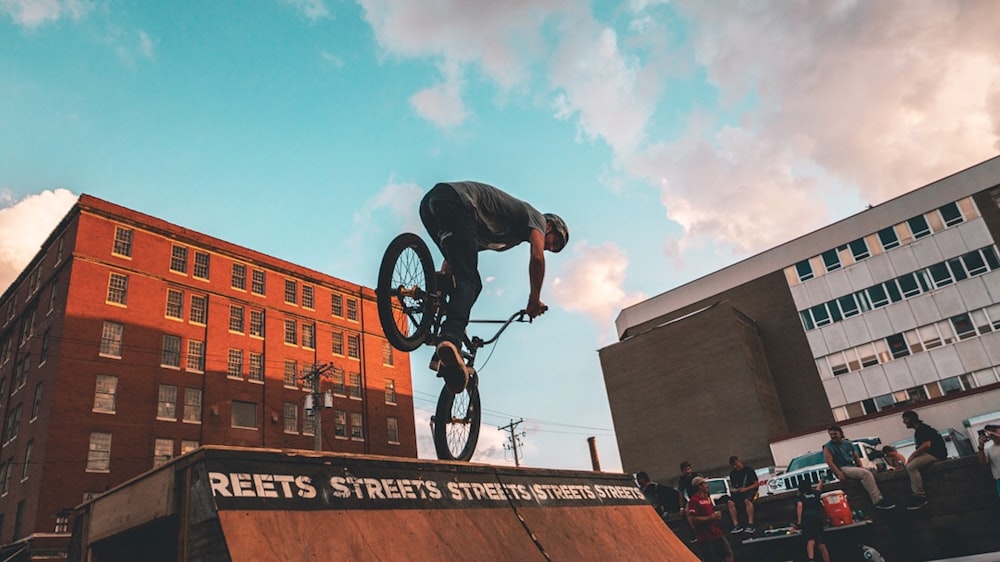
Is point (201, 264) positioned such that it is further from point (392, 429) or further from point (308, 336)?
point (392, 429)

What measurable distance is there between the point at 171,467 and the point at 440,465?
1.87 metres

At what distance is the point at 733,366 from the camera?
1645 inches

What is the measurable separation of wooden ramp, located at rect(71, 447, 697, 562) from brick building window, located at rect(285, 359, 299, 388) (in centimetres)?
4026

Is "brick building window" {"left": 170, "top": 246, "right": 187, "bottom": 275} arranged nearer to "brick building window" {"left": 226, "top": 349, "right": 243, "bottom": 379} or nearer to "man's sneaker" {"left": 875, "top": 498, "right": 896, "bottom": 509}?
"brick building window" {"left": 226, "top": 349, "right": 243, "bottom": 379}

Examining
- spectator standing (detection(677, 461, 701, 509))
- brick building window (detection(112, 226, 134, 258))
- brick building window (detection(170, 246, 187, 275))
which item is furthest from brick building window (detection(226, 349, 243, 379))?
spectator standing (detection(677, 461, 701, 509))

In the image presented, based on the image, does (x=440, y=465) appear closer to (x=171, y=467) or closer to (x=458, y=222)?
(x=171, y=467)

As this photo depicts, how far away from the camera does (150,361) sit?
34594mm

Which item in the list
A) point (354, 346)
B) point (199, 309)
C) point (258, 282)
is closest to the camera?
point (199, 309)

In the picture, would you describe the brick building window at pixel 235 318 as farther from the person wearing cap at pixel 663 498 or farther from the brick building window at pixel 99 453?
the person wearing cap at pixel 663 498

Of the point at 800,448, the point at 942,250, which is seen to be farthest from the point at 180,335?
the point at 942,250

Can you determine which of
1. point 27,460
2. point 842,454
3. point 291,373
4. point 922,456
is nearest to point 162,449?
point 27,460

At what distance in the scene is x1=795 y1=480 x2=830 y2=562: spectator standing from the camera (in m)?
8.98

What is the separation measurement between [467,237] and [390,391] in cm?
4532

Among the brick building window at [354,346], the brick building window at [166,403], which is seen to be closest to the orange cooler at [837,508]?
the brick building window at [166,403]
